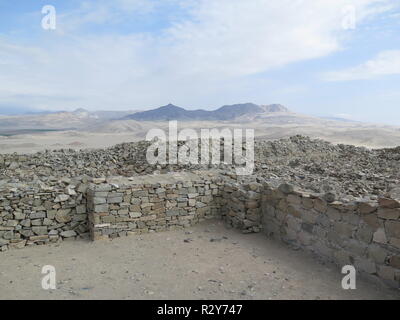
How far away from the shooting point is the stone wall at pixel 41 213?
677cm

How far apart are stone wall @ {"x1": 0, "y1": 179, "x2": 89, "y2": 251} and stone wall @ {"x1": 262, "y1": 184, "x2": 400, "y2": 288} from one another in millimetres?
4336

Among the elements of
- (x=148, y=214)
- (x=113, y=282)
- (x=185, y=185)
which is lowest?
(x=113, y=282)

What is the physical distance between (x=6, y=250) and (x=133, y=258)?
2.70 meters

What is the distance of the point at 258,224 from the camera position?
25.0 feet

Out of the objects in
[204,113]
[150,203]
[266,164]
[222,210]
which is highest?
[204,113]

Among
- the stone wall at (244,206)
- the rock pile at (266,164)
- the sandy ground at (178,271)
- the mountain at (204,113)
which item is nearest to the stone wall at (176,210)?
the stone wall at (244,206)

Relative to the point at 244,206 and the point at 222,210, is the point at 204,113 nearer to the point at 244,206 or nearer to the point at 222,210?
the point at 222,210

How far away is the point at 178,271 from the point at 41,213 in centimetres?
336

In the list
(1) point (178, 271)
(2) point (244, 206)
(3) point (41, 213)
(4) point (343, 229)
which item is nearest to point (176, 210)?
(2) point (244, 206)

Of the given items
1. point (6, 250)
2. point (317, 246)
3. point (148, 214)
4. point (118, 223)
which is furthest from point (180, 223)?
point (6, 250)

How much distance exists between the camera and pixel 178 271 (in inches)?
224

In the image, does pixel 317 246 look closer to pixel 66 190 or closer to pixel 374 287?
pixel 374 287

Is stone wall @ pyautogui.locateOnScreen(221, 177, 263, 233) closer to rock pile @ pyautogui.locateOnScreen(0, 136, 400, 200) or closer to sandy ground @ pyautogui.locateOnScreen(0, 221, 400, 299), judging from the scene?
sandy ground @ pyautogui.locateOnScreen(0, 221, 400, 299)

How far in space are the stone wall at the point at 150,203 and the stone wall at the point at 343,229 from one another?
1.70m
